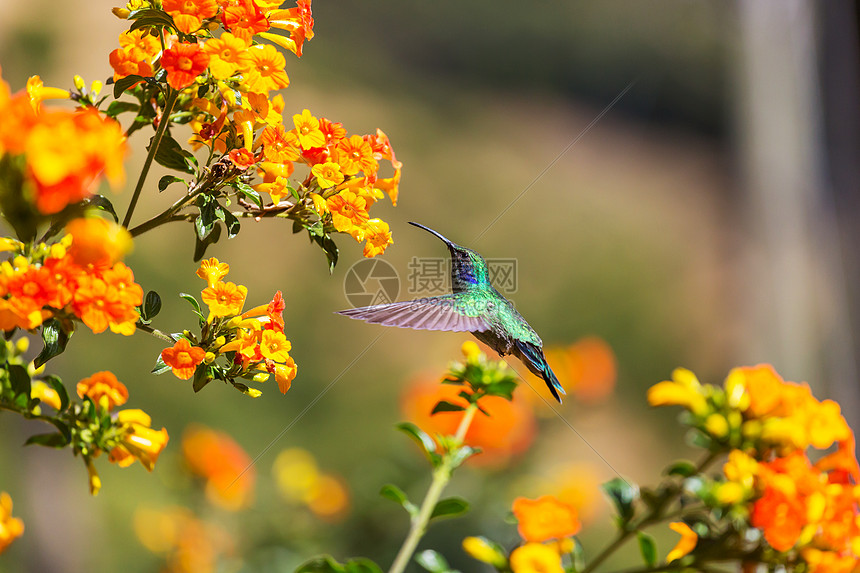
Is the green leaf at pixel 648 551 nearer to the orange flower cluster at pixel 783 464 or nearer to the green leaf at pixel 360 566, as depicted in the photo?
the orange flower cluster at pixel 783 464

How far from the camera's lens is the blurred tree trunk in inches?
121

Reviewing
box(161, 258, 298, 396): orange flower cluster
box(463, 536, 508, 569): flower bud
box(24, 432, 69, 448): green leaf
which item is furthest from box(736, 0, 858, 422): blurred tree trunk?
box(24, 432, 69, 448): green leaf

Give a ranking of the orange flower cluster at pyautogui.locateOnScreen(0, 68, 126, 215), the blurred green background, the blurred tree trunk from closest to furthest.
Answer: the orange flower cluster at pyautogui.locateOnScreen(0, 68, 126, 215)
the blurred green background
the blurred tree trunk

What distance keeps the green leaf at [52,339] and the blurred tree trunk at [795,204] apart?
3.12 meters

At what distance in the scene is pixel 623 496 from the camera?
2.50ft

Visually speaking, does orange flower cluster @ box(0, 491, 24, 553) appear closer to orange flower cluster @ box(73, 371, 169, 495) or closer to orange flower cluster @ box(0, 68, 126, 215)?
orange flower cluster @ box(73, 371, 169, 495)

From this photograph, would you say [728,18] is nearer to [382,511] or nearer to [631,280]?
[631,280]

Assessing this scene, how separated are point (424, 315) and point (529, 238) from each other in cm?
409

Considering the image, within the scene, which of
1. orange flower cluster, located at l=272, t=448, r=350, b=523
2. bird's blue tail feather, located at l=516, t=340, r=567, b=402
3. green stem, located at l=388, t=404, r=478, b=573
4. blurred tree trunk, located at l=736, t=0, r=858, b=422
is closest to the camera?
green stem, located at l=388, t=404, r=478, b=573

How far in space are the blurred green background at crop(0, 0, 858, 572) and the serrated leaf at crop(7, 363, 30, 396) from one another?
0.96 metres

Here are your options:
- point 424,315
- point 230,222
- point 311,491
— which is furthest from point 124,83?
point 311,491

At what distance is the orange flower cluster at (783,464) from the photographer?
678mm

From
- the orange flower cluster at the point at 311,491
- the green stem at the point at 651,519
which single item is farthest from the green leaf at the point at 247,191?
the orange flower cluster at the point at 311,491

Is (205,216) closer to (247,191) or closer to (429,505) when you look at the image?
(247,191)
